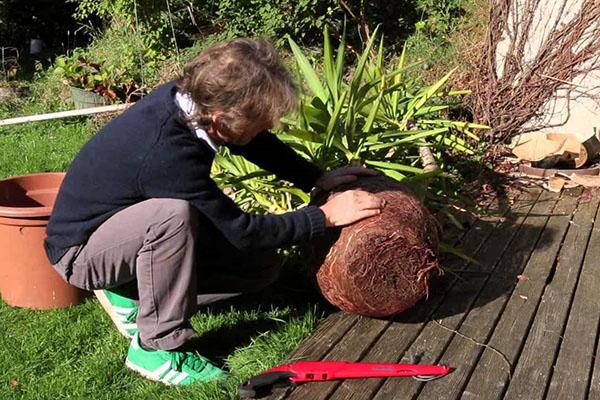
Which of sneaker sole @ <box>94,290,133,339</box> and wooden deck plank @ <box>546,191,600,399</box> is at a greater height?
wooden deck plank @ <box>546,191,600,399</box>

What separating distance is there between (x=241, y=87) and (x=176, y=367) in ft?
3.54

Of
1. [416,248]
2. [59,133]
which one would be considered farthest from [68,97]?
[416,248]

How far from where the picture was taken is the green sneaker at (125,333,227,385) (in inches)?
102

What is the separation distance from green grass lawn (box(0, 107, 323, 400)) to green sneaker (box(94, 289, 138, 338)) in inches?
2.6

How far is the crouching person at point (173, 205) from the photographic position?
2.29 meters

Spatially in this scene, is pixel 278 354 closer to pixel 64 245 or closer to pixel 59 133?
pixel 64 245

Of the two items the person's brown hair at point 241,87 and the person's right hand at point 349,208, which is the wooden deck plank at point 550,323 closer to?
the person's right hand at point 349,208

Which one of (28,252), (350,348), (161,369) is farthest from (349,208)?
(28,252)

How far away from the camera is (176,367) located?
8.53ft

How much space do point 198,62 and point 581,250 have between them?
7.74 ft

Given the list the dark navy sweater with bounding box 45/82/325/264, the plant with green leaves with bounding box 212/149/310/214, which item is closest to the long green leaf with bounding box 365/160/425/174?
the plant with green leaves with bounding box 212/149/310/214

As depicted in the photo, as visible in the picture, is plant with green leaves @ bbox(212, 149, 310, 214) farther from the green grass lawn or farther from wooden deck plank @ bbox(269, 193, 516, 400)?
wooden deck plank @ bbox(269, 193, 516, 400)

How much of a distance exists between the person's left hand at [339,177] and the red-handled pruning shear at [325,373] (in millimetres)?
733

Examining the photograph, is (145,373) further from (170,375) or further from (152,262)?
(152,262)
